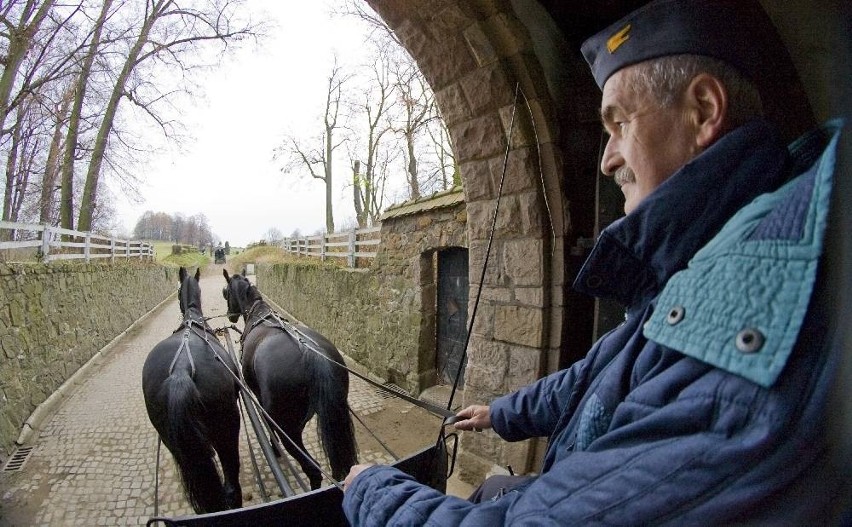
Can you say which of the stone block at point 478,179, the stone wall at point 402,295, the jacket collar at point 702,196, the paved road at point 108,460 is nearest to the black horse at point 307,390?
the paved road at point 108,460

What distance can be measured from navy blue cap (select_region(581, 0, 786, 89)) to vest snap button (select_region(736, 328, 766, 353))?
0.69m

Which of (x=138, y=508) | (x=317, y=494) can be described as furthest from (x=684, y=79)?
(x=138, y=508)

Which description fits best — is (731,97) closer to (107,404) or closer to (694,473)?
(694,473)

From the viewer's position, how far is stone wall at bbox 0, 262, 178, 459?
4.65m

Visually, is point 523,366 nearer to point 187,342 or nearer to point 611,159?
point 611,159

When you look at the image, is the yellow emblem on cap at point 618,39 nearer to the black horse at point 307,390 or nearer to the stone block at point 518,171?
the stone block at point 518,171

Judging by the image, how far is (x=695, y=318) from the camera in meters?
0.60

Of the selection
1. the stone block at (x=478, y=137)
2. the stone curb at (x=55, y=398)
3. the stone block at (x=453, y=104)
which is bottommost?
the stone curb at (x=55, y=398)

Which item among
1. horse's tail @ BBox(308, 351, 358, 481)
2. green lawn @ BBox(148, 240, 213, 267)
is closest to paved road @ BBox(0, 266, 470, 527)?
horse's tail @ BBox(308, 351, 358, 481)

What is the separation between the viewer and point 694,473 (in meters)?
0.53

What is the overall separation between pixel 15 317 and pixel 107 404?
66.3 inches

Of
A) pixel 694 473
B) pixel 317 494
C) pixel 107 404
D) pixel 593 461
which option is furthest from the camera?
pixel 107 404

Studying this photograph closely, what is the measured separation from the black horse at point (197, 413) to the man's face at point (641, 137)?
10.4 feet

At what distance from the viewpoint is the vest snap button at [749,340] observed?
51cm
